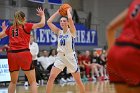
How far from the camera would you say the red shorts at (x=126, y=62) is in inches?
128

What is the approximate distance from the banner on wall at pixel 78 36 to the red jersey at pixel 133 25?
49.0 feet

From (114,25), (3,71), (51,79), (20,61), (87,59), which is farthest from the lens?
(87,59)

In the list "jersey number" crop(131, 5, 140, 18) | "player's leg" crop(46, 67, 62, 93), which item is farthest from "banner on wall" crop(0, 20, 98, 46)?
"jersey number" crop(131, 5, 140, 18)

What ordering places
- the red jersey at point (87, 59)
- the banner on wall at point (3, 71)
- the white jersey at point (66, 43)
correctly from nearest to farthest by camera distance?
the white jersey at point (66, 43)
the banner on wall at point (3, 71)
the red jersey at point (87, 59)

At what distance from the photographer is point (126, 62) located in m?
3.24

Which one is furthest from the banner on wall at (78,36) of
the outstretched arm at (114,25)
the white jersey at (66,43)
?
the outstretched arm at (114,25)

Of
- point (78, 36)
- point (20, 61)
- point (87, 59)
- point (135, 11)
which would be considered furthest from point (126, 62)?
point (78, 36)

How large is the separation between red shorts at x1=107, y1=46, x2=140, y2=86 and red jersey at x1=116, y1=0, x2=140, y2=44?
75mm

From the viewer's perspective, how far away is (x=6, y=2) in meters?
20.0

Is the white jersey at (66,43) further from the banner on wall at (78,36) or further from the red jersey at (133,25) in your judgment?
the banner on wall at (78,36)

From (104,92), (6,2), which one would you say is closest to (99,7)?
(6,2)

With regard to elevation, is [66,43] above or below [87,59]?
above

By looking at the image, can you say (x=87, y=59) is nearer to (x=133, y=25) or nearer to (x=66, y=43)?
(x=66, y=43)

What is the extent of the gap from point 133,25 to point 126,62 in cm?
31
